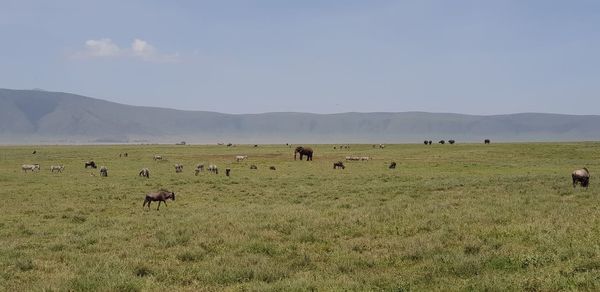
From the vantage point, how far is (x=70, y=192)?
3119 cm

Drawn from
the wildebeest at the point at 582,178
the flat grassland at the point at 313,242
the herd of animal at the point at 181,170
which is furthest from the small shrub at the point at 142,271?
the wildebeest at the point at 582,178

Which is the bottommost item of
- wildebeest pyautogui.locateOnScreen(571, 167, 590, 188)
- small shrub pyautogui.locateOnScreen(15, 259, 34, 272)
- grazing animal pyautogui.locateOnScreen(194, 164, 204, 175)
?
small shrub pyautogui.locateOnScreen(15, 259, 34, 272)

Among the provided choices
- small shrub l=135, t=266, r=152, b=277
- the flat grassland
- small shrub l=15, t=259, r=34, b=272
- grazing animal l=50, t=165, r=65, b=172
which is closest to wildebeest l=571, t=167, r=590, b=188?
the flat grassland

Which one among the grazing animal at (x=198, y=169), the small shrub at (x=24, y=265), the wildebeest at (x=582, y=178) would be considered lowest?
the small shrub at (x=24, y=265)

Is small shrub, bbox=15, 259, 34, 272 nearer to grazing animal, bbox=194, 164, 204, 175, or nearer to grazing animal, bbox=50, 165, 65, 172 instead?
grazing animal, bbox=194, 164, 204, 175

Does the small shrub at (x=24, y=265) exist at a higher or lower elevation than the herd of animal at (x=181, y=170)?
lower

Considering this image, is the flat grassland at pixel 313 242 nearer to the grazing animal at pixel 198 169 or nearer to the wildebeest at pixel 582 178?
the wildebeest at pixel 582 178

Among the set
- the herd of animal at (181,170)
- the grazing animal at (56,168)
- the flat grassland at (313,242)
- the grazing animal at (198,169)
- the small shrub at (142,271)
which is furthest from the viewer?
the grazing animal at (56,168)

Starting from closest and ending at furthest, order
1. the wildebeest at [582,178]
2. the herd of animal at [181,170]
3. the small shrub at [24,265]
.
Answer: the small shrub at [24,265]
the herd of animal at [181,170]
the wildebeest at [582,178]

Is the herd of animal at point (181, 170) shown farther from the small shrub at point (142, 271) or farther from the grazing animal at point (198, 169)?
the small shrub at point (142, 271)

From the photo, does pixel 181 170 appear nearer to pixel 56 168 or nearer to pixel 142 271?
pixel 56 168

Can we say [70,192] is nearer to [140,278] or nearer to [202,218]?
[202,218]

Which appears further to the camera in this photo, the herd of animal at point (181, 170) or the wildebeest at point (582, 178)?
the wildebeest at point (582, 178)

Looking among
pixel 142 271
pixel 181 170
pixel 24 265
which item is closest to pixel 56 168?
pixel 181 170
